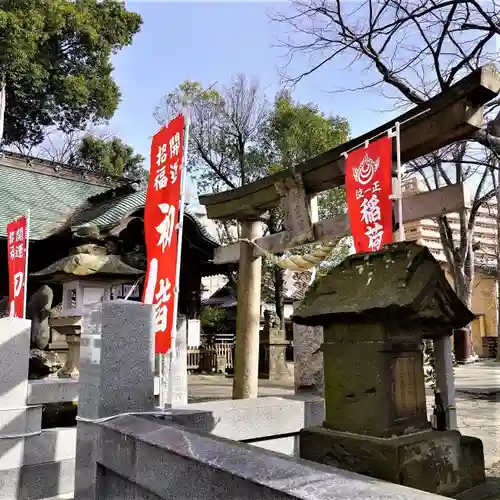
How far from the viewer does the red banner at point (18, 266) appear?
29.3 feet

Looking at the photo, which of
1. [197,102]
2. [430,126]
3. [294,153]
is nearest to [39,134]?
[197,102]

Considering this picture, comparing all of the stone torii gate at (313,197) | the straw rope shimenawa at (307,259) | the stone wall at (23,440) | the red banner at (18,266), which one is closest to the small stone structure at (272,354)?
the stone torii gate at (313,197)

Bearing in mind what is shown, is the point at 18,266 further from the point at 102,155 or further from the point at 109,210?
the point at 102,155

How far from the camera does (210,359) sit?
20.3 meters

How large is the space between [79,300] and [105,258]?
0.81 metres

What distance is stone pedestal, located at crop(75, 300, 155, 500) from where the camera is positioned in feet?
11.5

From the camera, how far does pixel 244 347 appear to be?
8.71 meters

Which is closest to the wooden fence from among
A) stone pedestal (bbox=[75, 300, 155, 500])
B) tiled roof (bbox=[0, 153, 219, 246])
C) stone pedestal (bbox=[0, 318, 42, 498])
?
tiled roof (bbox=[0, 153, 219, 246])

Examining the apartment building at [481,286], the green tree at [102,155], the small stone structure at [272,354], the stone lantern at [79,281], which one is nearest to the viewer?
the stone lantern at [79,281]

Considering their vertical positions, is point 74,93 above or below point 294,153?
above

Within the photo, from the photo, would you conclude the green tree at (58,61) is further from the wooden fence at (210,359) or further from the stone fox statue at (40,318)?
the stone fox statue at (40,318)

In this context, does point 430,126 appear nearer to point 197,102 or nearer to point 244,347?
point 244,347

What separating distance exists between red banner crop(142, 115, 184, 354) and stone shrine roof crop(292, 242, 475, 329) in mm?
1628

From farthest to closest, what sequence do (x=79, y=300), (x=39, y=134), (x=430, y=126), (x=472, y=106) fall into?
(x=39, y=134), (x=79, y=300), (x=430, y=126), (x=472, y=106)
